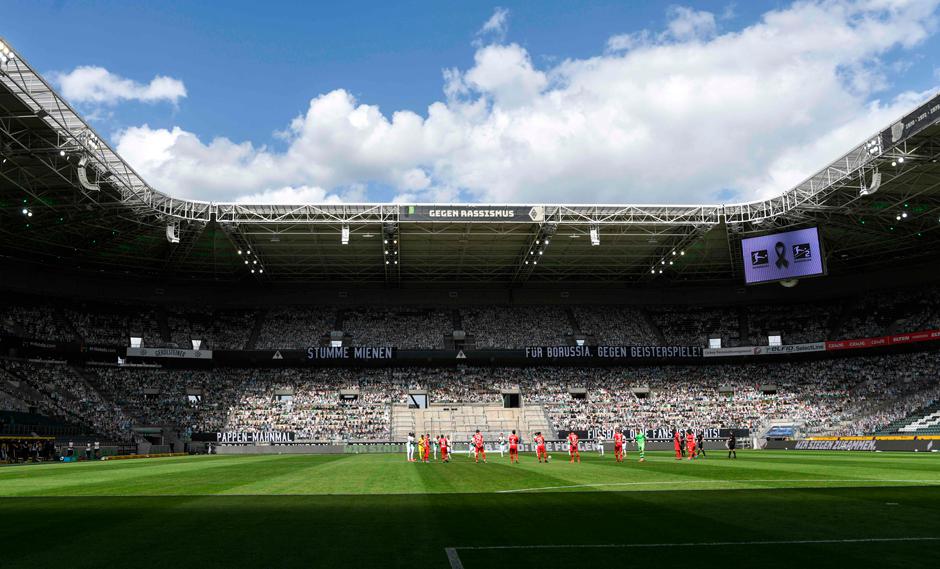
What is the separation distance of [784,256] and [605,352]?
22.0 metres

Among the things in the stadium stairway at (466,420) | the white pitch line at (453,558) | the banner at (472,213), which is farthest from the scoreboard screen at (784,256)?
the white pitch line at (453,558)

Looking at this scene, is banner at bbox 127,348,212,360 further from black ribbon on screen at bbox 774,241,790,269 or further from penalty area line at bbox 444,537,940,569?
penalty area line at bbox 444,537,940,569

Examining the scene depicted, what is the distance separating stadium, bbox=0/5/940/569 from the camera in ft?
72.1

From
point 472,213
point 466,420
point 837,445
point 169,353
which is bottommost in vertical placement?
point 837,445

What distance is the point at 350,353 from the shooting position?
212 feet

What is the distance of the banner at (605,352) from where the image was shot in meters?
65.5

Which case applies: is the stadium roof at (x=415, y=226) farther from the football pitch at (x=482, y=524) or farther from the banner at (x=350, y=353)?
the football pitch at (x=482, y=524)

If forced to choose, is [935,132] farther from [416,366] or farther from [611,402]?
[416,366]

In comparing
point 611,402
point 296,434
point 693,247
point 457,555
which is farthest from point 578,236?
point 457,555

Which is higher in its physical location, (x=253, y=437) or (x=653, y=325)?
(x=653, y=325)

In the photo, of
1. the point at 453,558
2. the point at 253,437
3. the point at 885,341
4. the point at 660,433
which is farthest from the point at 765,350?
the point at 453,558

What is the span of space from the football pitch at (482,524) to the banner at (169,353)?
4450 cm

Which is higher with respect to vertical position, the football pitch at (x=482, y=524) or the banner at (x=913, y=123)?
the banner at (x=913, y=123)

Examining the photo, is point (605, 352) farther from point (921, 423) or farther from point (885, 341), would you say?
point (921, 423)
